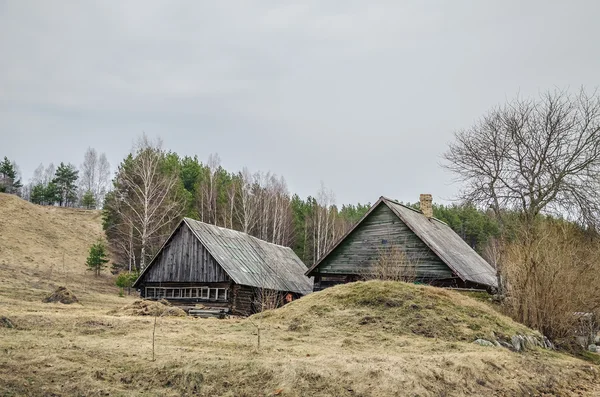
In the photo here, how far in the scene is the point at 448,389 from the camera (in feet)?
34.0

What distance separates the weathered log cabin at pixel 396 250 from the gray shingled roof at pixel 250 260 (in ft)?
13.2

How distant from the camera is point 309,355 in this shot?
38.6 ft

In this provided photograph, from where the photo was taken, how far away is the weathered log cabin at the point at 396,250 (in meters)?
25.1

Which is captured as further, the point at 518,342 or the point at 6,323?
the point at 518,342

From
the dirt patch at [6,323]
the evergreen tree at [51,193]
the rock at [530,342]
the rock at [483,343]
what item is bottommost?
the rock at [530,342]

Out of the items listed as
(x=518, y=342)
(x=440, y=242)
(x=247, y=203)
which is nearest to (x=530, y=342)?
(x=518, y=342)

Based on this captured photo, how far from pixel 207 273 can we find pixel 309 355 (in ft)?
60.3

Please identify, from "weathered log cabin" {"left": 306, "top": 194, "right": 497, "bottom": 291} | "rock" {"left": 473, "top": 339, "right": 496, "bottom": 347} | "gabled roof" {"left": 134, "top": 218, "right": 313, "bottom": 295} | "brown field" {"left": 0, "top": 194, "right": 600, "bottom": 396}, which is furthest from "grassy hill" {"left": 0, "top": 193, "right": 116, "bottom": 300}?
"rock" {"left": 473, "top": 339, "right": 496, "bottom": 347}

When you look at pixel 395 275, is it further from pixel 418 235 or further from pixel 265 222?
pixel 265 222

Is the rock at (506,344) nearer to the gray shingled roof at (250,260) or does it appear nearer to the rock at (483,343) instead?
the rock at (483,343)

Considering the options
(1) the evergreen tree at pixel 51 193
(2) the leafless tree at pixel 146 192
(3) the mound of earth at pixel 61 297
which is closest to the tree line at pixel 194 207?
(2) the leafless tree at pixel 146 192

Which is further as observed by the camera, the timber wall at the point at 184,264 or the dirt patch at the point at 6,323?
the timber wall at the point at 184,264

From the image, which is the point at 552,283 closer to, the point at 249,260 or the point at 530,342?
the point at 530,342

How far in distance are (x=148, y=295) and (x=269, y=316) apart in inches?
619
